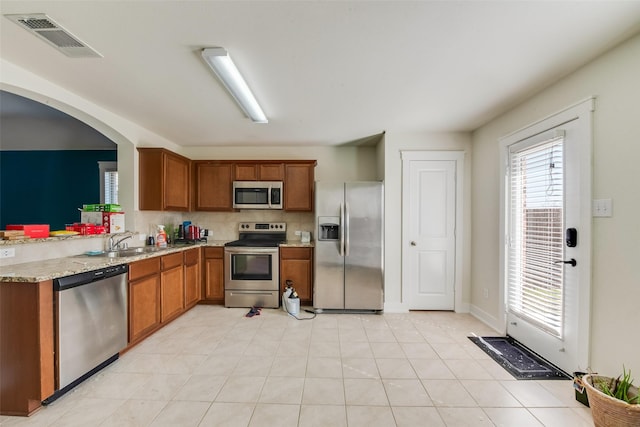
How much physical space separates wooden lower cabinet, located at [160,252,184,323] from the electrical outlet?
3.56ft

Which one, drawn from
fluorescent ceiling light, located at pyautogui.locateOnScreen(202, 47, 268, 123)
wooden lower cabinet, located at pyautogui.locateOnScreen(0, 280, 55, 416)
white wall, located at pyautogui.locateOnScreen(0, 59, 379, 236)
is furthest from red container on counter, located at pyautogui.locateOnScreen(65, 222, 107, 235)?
fluorescent ceiling light, located at pyautogui.locateOnScreen(202, 47, 268, 123)

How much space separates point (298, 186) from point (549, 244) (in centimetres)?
302

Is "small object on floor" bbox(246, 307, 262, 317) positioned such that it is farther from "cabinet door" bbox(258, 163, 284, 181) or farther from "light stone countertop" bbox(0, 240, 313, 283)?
"cabinet door" bbox(258, 163, 284, 181)

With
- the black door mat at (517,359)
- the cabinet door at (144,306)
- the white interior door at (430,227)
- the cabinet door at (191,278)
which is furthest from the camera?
the white interior door at (430,227)

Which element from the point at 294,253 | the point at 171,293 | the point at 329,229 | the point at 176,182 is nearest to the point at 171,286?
the point at 171,293

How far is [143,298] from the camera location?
8.48 feet

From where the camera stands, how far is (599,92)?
1837 mm

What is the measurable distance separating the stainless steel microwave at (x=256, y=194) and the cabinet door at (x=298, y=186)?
126 mm

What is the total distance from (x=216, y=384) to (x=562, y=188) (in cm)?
321

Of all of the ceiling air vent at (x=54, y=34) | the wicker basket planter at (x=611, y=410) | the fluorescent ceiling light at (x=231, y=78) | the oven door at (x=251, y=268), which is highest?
the ceiling air vent at (x=54, y=34)

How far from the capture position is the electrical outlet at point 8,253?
1.98 meters

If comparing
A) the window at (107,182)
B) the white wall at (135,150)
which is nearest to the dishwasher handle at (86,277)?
the white wall at (135,150)

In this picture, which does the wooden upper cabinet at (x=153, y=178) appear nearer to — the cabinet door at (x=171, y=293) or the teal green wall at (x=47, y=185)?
the cabinet door at (x=171, y=293)

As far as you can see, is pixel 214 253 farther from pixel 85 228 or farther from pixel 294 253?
pixel 85 228
